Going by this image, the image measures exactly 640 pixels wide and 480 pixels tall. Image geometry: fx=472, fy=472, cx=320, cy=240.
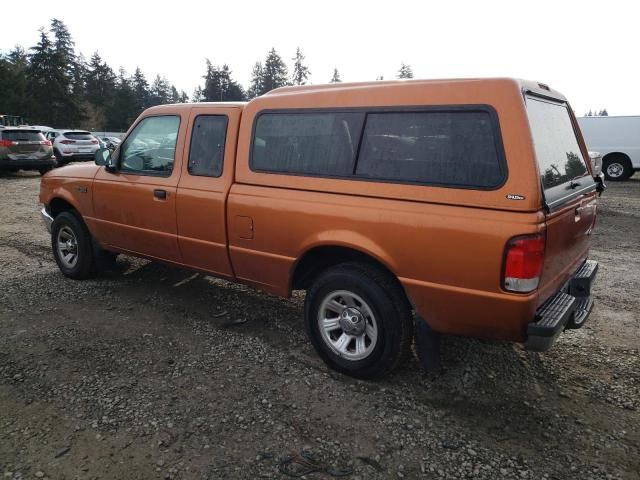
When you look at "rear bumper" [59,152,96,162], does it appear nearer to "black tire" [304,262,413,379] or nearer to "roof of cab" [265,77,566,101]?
"roof of cab" [265,77,566,101]

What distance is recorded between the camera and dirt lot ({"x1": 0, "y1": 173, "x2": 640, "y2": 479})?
2.57m

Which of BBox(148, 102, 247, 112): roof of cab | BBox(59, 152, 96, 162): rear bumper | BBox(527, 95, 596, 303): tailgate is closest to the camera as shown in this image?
BBox(527, 95, 596, 303): tailgate

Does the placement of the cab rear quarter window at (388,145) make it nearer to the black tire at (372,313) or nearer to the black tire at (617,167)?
the black tire at (372,313)

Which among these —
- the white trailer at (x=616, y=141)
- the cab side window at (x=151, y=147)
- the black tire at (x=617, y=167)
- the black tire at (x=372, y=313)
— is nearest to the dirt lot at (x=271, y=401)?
the black tire at (x=372, y=313)

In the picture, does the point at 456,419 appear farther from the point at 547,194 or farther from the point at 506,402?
the point at 547,194

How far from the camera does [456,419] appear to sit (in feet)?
9.67

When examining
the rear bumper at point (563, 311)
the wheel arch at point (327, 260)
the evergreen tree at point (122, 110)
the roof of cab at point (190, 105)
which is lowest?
the rear bumper at point (563, 311)

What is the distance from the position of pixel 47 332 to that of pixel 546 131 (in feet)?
13.9

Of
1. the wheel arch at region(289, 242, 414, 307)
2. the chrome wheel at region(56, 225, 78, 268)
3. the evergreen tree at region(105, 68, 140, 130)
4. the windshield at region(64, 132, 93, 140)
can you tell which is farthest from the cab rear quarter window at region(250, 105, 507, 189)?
the evergreen tree at region(105, 68, 140, 130)

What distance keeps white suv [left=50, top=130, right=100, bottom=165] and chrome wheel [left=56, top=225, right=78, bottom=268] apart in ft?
48.8

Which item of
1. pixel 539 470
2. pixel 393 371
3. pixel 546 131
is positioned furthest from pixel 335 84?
pixel 539 470

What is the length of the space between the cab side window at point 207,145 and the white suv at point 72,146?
16745 mm

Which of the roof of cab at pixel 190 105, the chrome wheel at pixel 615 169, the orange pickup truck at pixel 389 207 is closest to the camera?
the orange pickup truck at pixel 389 207

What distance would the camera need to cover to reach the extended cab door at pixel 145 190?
429 centimetres
